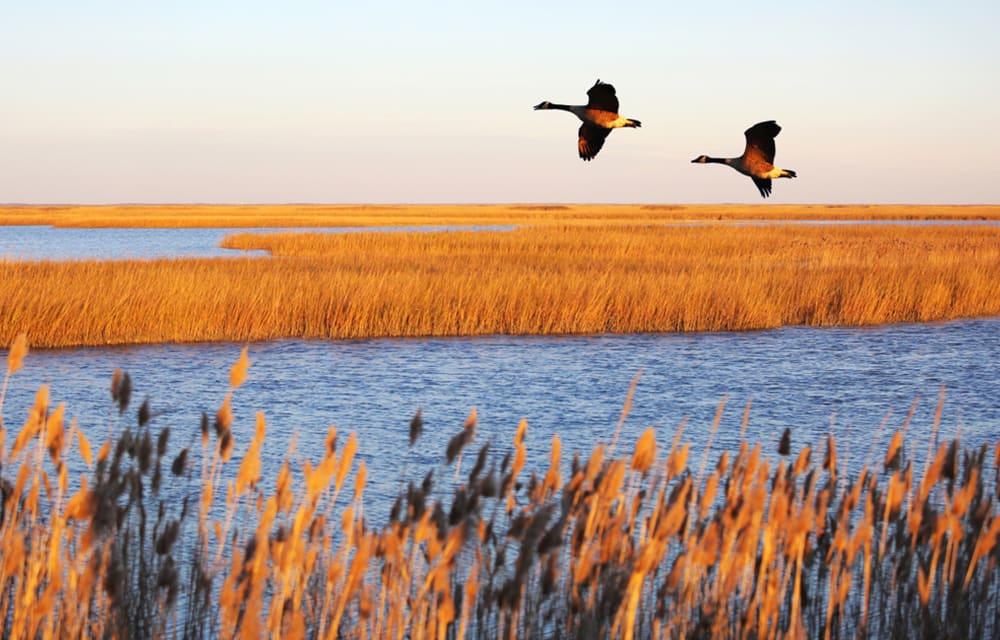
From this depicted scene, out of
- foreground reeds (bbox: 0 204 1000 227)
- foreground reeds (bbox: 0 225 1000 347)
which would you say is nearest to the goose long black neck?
foreground reeds (bbox: 0 225 1000 347)

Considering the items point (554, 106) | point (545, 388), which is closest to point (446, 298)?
point (545, 388)

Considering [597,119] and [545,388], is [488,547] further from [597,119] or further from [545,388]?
[545,388]

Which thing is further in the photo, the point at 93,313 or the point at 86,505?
the point at 93,313

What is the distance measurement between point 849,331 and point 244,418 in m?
11.0

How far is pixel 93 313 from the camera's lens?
599 inches

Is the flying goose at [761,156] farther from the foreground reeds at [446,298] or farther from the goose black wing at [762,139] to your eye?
the foreground reeds at [446,298]

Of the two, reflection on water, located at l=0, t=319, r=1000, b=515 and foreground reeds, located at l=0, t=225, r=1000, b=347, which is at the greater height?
foreground reeds, located at l=0, t=225, r=1000, b=347

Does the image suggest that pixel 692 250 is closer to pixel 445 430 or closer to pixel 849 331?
pixel 849 331

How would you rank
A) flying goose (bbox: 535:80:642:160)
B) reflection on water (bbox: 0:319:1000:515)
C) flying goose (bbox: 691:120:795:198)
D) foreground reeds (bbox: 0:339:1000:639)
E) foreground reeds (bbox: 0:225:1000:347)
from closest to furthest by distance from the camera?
foreground reeds (bbox: 0:339:1000:639) < flying goose (bbox: 535:80:642:160) < flying goose (bbox: 691:120:795:198) < reflection on water (bbox: 0:319:1000:515) < foreground reeds (bbox: 0:225:1000:347)

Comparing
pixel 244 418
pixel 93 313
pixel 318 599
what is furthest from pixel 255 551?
pixel 93 313

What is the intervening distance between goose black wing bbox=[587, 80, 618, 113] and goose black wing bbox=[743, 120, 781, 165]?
44.9 inches

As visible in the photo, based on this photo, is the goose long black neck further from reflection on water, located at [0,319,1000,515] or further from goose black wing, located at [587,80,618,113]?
reflection on water, located at [0,319,1000,515]

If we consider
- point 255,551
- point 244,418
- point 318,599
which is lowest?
point 244,418

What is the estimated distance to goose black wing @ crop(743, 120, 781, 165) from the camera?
26.3 ft
